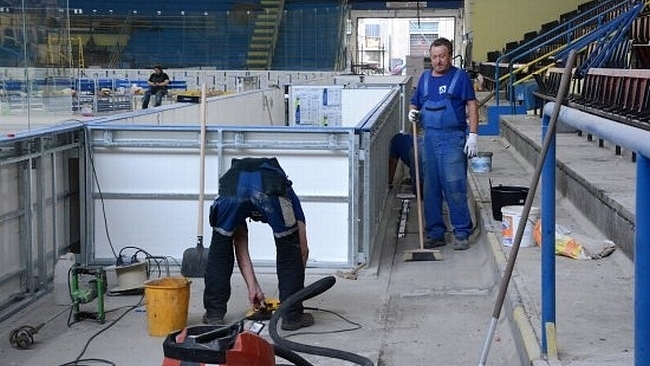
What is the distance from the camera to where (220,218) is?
6.84m

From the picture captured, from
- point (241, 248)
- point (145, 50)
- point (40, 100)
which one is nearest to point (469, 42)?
point (145, 50)

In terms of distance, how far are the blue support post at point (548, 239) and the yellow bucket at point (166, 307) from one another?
9.29 ft

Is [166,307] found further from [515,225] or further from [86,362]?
[515,225]

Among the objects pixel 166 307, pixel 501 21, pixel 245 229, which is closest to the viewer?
pixel 166 307

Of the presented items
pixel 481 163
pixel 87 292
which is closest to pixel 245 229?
pixel 87 292

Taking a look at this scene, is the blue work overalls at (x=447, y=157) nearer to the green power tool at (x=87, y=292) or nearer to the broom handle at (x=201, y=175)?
the broom handle at (x=201, y=175)

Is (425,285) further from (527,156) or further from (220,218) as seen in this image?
(527,156)

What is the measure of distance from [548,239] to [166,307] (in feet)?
9.85

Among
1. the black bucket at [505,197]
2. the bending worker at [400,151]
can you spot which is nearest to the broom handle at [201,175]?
the black bucket at [505,197]

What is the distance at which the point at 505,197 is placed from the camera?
922 cm

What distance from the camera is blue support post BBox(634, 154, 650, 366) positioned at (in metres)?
3.37

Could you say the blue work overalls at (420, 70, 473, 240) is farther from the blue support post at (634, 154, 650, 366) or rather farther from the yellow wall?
the yellow wall

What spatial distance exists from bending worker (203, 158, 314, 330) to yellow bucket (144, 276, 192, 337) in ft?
0.80

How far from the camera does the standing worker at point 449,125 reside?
360 inches
